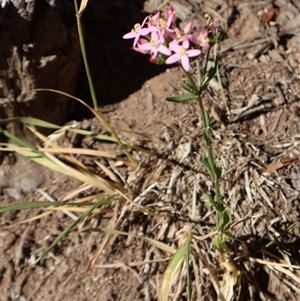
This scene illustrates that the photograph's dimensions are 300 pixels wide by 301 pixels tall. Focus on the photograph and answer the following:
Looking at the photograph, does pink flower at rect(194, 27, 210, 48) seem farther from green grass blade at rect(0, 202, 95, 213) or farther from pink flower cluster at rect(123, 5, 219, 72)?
green grass blade at rect(0, 202, 95, 213)

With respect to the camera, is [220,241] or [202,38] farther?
[220,241]

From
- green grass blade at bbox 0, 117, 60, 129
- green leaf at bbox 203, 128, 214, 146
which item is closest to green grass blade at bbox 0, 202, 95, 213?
green grass blade at bbox 0, 117, 60, 129

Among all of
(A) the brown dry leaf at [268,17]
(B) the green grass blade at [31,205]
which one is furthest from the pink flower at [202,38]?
(A) the brown dry leaf at [268,17]

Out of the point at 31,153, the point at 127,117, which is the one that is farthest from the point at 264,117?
the point at 31,153

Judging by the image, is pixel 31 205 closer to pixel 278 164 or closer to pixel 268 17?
pixel 278 164

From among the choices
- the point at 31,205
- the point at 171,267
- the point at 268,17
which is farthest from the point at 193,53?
the point at 268,17
